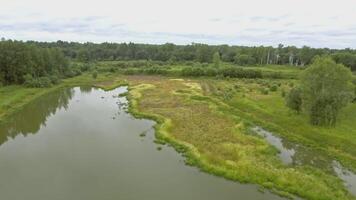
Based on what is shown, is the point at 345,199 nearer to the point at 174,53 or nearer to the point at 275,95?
the point at 275,95

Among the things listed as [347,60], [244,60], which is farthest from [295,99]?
[244,60]

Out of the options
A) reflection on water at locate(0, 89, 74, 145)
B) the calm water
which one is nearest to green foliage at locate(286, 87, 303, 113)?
the calm water

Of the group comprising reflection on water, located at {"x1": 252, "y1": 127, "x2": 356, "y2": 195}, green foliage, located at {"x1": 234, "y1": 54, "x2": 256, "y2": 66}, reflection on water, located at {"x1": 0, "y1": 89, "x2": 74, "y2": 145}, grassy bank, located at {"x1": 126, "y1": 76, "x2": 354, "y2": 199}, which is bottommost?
reflection on water, located at {"x1": 0, "y1": 89, "x2": 74, "y2": 145}

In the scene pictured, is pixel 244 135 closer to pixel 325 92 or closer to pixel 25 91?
pixel 325 92

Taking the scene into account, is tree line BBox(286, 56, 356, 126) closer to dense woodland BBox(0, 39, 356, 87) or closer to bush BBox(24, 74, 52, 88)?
bush BBox(24, 74, 52, 88)

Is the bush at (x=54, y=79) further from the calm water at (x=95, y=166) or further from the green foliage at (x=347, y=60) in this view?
the green foliage at (x=347, y=60)

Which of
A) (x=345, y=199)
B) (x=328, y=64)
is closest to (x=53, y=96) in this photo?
(x=328, y=64)

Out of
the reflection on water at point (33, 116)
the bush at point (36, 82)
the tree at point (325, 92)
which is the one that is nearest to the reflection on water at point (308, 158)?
the tree at point (325, 92)
